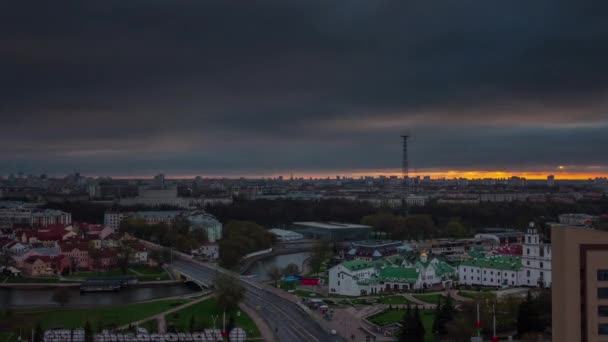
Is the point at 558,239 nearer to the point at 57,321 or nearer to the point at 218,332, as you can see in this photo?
the point at 218,332

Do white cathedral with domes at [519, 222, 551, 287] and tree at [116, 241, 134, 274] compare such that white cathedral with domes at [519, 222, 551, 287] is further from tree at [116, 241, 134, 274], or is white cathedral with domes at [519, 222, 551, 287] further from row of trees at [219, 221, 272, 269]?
tree at [116, 241, 134, 274]

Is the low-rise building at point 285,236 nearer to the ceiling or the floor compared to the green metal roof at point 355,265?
nearer to the floor

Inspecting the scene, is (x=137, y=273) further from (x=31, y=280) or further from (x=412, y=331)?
(x=412, y=331)

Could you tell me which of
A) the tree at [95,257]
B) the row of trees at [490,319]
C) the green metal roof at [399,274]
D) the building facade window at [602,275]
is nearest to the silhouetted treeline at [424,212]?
the tree at [95,257]

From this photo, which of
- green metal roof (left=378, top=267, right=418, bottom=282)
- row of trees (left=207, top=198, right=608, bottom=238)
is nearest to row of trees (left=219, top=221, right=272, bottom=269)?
green metal roof (left=378, top=267, right=418, bottom=282)

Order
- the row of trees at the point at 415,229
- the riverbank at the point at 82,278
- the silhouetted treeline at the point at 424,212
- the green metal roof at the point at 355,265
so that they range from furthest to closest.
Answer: the silhouetted treeline at the point at 424,212, the row of trees at the point at 415,229, the riverbank at the point at 82,278, the green metal roof at the point at 355,265

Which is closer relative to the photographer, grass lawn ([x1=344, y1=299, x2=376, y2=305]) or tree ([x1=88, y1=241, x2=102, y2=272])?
grass lawn ([x1=344, y1=299, x2=376, y2=305])

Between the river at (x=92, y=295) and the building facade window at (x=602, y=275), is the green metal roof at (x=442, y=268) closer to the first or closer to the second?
the river at (x=92, y=295)
